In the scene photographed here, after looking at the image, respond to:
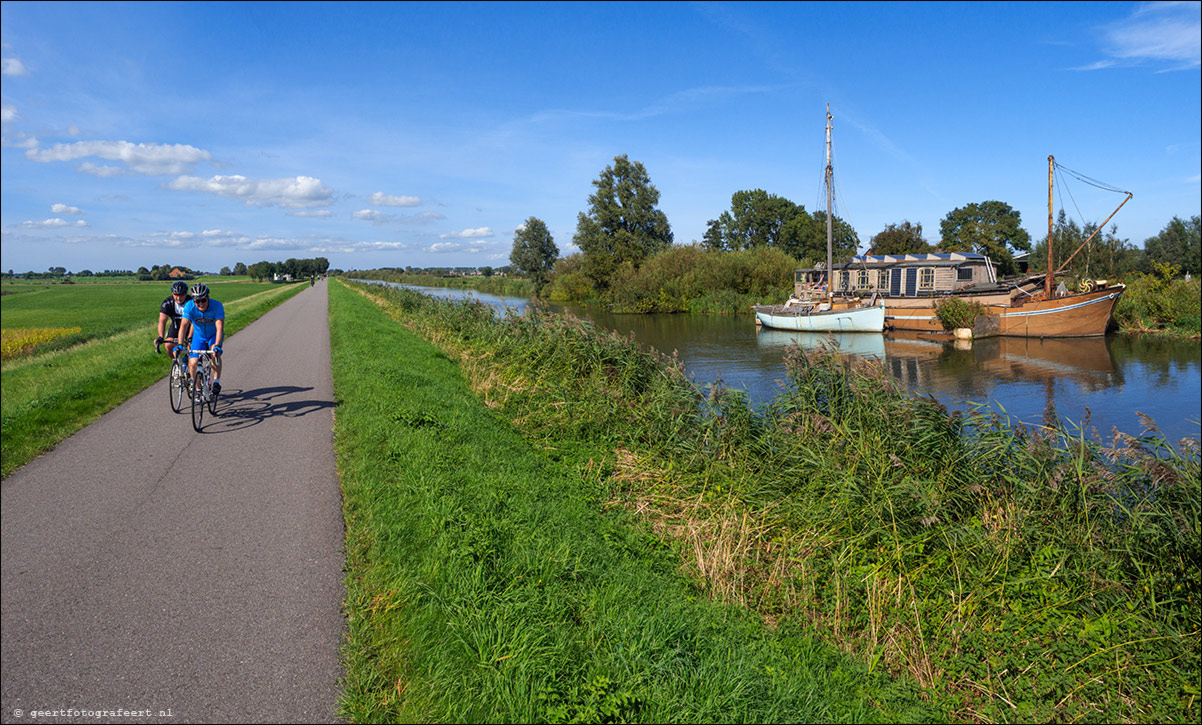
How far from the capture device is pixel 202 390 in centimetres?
848

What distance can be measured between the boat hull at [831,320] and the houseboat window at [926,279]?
475 cm

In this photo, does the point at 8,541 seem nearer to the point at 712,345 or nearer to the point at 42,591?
the point at 42,591

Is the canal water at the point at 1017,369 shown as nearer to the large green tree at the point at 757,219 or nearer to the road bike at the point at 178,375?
the road bike at the point at 178,375

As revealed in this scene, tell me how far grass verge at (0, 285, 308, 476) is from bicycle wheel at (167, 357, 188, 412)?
0.93 meters

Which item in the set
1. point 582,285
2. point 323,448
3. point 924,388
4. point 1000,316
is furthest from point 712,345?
point 582,285

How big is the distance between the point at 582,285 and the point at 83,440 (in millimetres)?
59690

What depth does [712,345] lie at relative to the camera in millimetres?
31969

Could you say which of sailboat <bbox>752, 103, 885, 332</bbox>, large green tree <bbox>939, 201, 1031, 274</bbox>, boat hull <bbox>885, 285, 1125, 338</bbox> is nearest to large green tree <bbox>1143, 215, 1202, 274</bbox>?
large green tree <bbox>939, 201, 1031, 274</bbox>

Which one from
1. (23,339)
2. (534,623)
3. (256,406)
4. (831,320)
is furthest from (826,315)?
(23,339)

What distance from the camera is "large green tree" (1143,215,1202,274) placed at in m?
49.9

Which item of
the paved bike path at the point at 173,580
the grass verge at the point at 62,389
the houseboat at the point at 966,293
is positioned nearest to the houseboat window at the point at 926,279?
the houseboat at the point at 966,293

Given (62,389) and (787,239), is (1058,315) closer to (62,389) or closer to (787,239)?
(62,389)

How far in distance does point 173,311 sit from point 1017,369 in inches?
1059

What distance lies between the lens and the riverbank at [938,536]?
487cm
